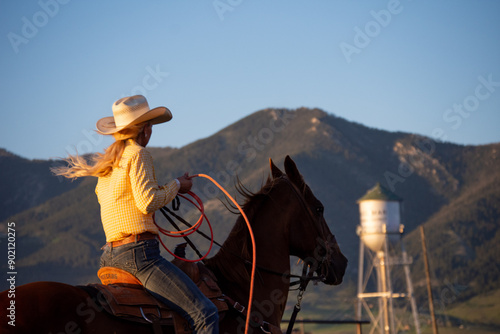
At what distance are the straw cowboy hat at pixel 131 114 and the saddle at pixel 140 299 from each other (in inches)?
44.5

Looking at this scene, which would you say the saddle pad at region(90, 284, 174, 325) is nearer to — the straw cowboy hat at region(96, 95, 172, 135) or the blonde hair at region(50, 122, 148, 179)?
the blonde hair at region(50, 122, 148, 179)

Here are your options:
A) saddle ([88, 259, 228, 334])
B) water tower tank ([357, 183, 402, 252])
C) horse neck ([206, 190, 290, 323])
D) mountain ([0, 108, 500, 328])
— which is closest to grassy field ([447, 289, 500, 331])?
mountain ([0, 108, 500, 328])

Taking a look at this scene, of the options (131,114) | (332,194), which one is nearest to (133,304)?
(131,114)

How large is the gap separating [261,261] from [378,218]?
1537 inches

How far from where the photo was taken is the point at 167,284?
14.9 ft

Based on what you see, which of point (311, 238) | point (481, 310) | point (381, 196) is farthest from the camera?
point (481, 310)

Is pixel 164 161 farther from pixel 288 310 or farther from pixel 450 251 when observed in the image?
pixel 288 310

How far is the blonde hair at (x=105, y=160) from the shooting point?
4660 mm

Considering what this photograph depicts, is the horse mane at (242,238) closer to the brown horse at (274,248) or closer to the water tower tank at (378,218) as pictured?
the brown horse at (274,248)

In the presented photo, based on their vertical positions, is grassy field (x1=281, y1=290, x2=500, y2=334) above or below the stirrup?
above

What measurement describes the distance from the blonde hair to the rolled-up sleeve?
20cm

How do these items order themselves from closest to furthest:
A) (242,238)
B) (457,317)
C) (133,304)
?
1. (133,304)
2. (242,238)
3. (457,317)

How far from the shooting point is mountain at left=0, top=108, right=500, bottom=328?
375ft

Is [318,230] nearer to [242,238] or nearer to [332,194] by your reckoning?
[242,238]
